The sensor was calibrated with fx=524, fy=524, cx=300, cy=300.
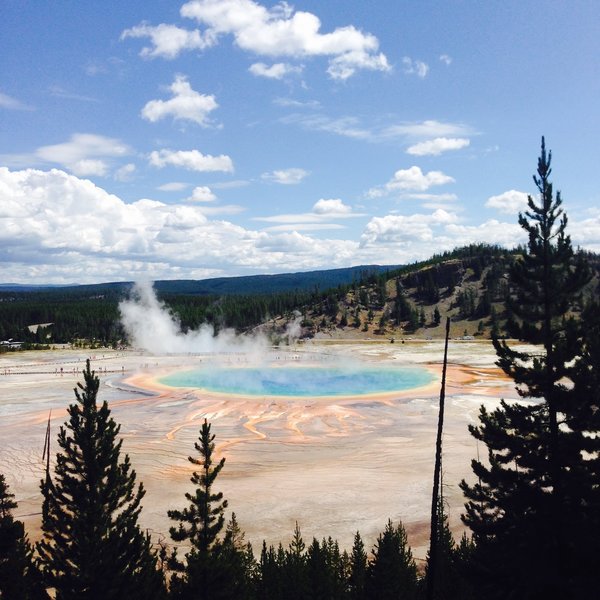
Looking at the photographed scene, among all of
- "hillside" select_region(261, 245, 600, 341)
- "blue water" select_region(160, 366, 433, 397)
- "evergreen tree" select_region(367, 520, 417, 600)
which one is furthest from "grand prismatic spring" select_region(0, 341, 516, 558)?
"hillside" select_region(261, 245, 600, 341)

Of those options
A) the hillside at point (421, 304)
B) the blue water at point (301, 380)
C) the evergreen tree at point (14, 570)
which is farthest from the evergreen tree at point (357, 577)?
the hillside at point (421, 304)

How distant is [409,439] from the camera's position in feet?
127

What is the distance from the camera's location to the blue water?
61719 mm

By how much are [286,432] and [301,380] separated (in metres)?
29.5

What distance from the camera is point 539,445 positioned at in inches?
614

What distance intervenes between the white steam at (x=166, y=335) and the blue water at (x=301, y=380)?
25.3 metres

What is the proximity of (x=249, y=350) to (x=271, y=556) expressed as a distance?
9487 centimetres

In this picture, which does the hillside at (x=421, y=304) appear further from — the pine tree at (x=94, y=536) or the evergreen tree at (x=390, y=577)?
the pine tree at (x=94, y=536)

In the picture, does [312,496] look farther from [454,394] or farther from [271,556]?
[454,394]

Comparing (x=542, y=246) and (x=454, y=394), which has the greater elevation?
(x=542, y=246)

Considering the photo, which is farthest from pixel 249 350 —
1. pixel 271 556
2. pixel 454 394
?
pixel 271 556

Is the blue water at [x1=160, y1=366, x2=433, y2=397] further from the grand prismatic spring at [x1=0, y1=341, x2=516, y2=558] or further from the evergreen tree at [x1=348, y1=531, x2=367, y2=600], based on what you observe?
the evergreen tree at [x1=348, y1=531, x2=367, y2=600]

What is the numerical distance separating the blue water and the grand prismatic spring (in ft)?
0.50

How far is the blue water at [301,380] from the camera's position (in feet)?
202
